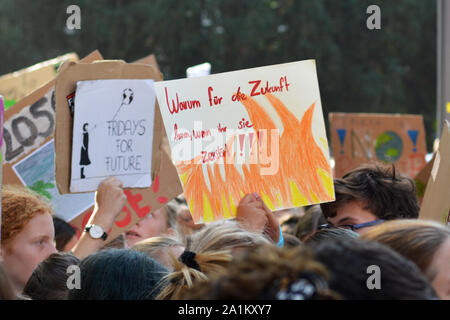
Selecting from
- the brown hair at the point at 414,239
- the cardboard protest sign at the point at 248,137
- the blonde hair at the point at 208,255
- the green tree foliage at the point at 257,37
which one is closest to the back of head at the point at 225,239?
the blonde hair at the point at 208,255

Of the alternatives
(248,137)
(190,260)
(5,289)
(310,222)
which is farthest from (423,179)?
(5,289)

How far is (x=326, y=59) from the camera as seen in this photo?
16703 mm

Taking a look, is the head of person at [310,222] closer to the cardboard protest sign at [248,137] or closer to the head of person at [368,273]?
the cardboard protest sign at [248,137]

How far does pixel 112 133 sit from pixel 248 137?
1.48ft

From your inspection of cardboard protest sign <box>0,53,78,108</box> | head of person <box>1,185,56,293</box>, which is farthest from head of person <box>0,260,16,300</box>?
cardboard protest sign <box>0,53,78,108</box>

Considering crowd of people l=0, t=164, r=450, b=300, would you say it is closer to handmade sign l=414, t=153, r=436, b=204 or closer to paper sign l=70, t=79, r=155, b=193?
paper sign l=70, t=79, r=155, b=193

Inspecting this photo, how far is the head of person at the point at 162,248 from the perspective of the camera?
2250 millimetres

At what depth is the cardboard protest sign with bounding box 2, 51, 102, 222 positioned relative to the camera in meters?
2.83

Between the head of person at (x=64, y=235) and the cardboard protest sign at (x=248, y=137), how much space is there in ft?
2.53

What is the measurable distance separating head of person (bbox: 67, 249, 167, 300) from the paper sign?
641mm

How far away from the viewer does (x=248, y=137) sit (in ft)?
7.90
